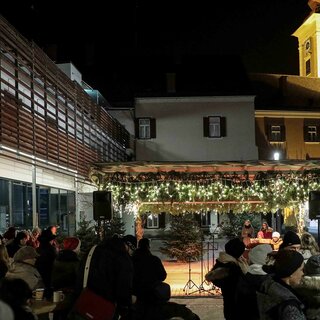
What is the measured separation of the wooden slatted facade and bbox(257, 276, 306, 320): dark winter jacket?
8.04 meters

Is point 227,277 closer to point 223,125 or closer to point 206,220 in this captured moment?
point 223,125

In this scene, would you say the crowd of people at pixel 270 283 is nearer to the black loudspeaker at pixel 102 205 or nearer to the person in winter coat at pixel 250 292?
the person in winter coat at pixel 250 292

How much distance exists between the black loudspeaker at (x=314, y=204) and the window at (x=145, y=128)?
19.2m

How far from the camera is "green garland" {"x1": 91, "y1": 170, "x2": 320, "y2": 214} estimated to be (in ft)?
46.4

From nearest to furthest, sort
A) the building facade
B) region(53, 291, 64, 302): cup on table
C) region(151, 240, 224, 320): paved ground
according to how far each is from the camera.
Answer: region(53, 291, 64, 302): cup on table, region(151, 240, 224, 320): paved ground, the building facade

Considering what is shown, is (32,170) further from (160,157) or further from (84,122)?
(160,157)

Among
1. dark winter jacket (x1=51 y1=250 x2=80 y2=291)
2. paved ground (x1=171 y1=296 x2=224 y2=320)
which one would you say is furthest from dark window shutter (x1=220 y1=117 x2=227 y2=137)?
dark winter jacket (x1=51 y1=250 x2=80 y2=291)

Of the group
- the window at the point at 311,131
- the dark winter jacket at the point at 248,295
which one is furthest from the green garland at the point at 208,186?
the window at the point at 311,131

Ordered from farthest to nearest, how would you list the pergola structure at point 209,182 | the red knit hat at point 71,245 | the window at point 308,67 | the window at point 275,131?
the window at point 308,67 → the window at point 275,131 → the pergola structure at point 209,182 → the red knit hat at point 71,245

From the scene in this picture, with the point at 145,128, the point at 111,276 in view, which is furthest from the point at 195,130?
the point at 111,276

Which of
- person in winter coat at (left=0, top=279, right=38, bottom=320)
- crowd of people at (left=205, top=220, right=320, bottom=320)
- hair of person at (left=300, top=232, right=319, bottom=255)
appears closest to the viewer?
person in winter coat at (left=0, top=279, right=38, bottom=320)

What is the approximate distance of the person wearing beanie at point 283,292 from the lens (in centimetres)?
418

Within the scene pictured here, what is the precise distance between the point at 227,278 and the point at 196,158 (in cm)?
2514

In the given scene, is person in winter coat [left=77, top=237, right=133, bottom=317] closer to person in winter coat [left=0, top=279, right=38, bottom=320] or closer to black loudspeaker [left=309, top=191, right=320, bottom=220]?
person in winter coat [left=0, top=279, right=38, bottom=320]
